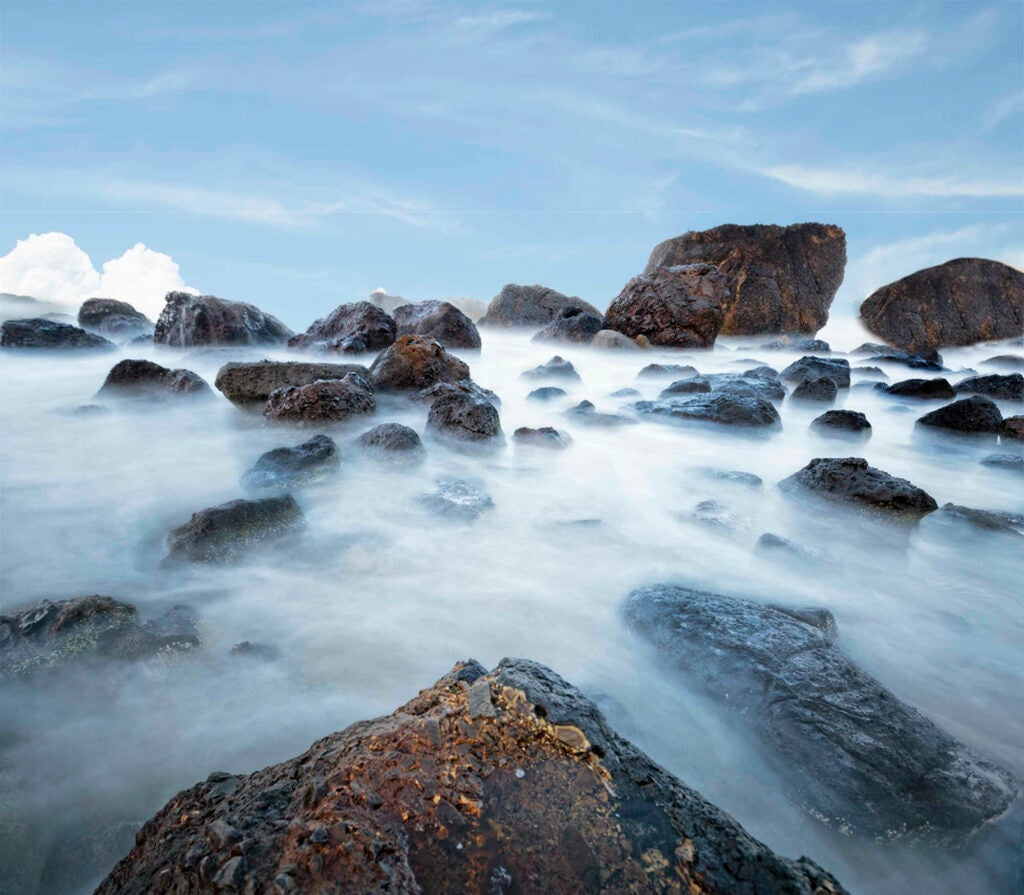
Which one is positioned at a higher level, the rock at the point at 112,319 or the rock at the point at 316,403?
the rock at the point at 112,319

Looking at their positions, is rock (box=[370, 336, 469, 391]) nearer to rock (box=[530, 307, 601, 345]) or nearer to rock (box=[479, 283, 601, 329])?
rock (box=[530, 307, 601, 345])

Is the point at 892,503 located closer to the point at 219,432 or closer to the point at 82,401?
the point at 219,432

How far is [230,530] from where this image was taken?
284 centimetres

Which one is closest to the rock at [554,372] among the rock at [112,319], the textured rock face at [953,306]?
the rock at [112,319]

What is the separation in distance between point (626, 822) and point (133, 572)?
8.22ft

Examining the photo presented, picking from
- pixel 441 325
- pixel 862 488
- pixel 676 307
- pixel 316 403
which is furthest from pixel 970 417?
pixel 441 325

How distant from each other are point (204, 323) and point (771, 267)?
14130 mm

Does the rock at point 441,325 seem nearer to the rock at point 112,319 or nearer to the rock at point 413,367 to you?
the rock at point 413,367

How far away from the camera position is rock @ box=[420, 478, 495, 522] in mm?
3314

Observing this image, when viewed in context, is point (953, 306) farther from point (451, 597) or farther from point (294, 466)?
point (451, 597)

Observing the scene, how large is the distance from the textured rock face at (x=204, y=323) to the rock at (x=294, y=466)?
6083 millimetres

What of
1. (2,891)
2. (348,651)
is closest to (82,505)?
(348,651)

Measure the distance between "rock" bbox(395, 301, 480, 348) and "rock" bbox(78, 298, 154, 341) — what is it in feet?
17.6

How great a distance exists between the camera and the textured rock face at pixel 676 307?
39.9 ft
